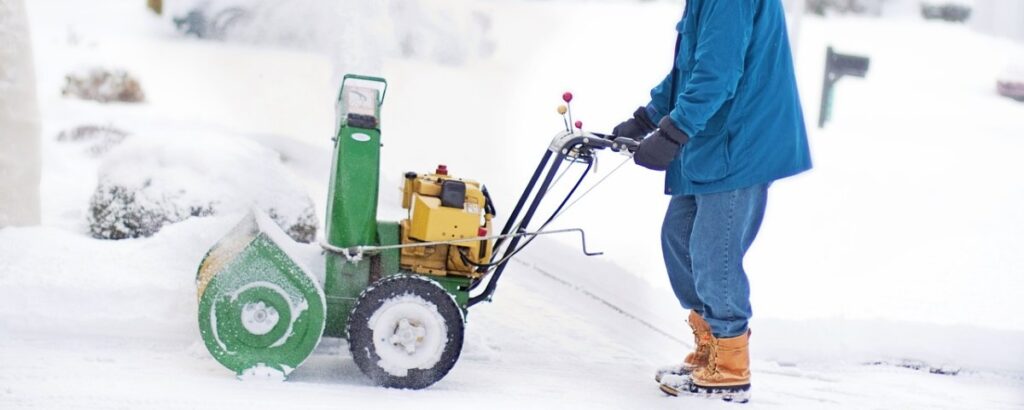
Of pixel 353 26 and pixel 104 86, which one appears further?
pixel 104 86

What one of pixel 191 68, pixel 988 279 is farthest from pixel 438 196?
pixel 191 68

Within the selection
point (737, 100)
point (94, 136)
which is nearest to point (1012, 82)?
point (737, 100)

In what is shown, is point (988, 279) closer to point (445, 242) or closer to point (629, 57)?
point (629, 57)

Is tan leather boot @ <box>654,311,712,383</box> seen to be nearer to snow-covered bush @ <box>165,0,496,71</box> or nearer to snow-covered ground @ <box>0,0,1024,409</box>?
snow-covered ground @ <box>0,0,1024,409</box>

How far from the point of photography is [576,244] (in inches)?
144

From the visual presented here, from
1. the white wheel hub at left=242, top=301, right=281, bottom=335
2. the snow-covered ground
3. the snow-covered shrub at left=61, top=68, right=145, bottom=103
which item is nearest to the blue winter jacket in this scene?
the snow-covered ground

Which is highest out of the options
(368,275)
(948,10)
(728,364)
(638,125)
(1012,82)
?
(948,10)

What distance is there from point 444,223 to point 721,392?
0.65 metres

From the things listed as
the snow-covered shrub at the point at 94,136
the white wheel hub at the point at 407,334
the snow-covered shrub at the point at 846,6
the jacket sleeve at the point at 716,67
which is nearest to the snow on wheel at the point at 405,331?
the white wheel hub at the point at 407,334

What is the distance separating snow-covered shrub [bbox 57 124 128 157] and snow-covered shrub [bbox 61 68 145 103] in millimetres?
299

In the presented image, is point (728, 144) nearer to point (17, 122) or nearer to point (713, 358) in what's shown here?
point (713, 358)

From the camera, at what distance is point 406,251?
2.11 meters

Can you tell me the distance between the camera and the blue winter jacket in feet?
6.29

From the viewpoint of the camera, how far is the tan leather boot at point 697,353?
219 cm
